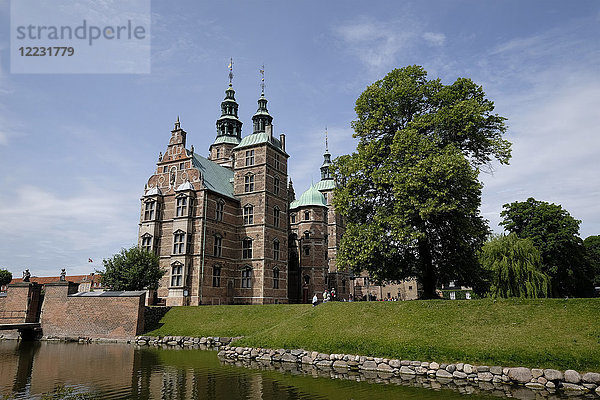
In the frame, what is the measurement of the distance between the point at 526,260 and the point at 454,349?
20.9 meters

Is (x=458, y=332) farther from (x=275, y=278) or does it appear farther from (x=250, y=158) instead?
(x=250, y=158)

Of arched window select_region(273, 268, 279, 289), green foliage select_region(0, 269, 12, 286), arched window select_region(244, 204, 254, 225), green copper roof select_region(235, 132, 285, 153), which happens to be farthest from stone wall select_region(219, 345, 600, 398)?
green foliage select_region(0, 269, 12, 286)

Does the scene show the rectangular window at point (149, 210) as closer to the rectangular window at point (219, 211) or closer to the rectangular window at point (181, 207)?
the rectangular window at point (181, 207)

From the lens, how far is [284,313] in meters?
33.1

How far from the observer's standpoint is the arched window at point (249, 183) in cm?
4709

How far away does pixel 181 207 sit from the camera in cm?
4259

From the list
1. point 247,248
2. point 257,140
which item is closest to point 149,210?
point 247,248

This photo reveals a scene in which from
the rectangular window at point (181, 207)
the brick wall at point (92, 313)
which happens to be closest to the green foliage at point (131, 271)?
the brick wall at point (92, 313)

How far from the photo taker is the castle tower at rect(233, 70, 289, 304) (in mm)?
44938

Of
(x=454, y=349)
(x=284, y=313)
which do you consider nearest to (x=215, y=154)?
(x=284, y=313)

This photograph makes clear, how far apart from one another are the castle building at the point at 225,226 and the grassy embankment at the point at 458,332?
16910 mm

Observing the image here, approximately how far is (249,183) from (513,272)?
2912 centimetres

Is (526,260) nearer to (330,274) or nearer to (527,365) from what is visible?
(527,365)

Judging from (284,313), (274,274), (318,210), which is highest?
(318,210)
